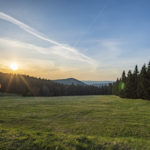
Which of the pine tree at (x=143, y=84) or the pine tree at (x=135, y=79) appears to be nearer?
the pine tree at (x=143, y=84)

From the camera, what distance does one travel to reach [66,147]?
6.96 metres

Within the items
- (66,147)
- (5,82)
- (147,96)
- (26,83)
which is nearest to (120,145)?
(66,147)

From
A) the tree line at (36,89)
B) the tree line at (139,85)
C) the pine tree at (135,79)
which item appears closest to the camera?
the tree line at (139,85)

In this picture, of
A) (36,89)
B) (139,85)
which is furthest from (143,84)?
(36,89)

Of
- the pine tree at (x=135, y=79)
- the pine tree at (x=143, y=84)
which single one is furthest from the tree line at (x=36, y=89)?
the pine tree at (x=143, y=84)

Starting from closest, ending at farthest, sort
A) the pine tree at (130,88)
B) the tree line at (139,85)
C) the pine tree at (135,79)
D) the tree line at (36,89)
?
1. the tree line at (139,85)
2. the pine tree at (135,79)
3. the pine tree at (130,88)
4. the tree line at (36,89)

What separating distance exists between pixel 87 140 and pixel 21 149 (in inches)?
158

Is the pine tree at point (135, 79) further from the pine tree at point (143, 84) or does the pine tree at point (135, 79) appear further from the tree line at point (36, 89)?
the tree line at point (36, 89)

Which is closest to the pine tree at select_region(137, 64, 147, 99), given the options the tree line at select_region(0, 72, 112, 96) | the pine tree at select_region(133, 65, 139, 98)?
the pine tree at select_region(133, 65, 139, 98)

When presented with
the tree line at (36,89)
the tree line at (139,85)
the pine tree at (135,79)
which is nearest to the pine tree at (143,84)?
the tree line at (139,85)

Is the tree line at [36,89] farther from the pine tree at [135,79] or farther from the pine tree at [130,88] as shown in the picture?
the pine tree at [135,79]

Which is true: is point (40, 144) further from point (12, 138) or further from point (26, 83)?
point (26, 83)

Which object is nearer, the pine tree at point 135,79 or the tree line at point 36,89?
the pine tree at point 135,79

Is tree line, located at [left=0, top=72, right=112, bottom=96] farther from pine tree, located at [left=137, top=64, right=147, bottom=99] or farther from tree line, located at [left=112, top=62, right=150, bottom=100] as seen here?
pine tree, located at [left=137, top=64, right=147, bottom=99]
